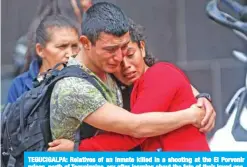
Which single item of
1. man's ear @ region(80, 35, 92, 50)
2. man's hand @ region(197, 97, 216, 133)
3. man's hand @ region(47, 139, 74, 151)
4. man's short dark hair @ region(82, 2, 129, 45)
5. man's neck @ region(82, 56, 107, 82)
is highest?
man's short dark hair @ region(82, 2, 129, 45)

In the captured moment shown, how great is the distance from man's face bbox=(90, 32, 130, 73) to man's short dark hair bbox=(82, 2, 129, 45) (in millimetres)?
22

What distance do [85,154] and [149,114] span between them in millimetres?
396

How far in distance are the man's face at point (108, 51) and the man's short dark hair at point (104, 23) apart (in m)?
0.02

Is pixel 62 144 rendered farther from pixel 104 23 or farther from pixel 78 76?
pixel 104 23

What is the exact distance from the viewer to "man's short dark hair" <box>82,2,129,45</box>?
2.37 meters

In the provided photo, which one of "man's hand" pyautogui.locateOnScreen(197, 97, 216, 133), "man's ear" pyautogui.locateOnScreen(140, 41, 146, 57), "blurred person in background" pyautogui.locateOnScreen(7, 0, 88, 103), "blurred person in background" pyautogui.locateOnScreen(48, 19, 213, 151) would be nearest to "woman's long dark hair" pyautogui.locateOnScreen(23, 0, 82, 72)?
"blurred person in background" pyautogui.locateOnScreen(7, 0, 88, 103)

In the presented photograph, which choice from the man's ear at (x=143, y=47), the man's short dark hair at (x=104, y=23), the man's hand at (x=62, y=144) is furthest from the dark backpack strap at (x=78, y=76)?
the man's ear at (x=143, y=47)

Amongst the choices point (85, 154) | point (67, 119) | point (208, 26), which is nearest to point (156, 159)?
point (85, 154)

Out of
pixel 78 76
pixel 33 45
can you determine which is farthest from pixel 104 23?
pixel 33 45

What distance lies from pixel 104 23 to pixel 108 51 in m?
0.13

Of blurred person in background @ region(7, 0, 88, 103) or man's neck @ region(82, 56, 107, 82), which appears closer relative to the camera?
man's neck @ region(82, 56, 107, 82)

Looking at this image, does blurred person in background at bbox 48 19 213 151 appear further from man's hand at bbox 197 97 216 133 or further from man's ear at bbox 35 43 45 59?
man's ear at bbox 35 43 45 59

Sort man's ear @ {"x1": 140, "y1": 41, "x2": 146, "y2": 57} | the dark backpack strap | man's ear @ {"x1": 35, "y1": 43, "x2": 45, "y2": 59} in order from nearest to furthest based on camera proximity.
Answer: the dark backpack strap < man's ear @ {"x1": 140, "y1": 41, "x2": 146, "y2": 57} < man's ear @ {"x1": 35, "y1": 43, "x2": 45, "y2": 59}

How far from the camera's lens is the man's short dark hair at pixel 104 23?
237cm
